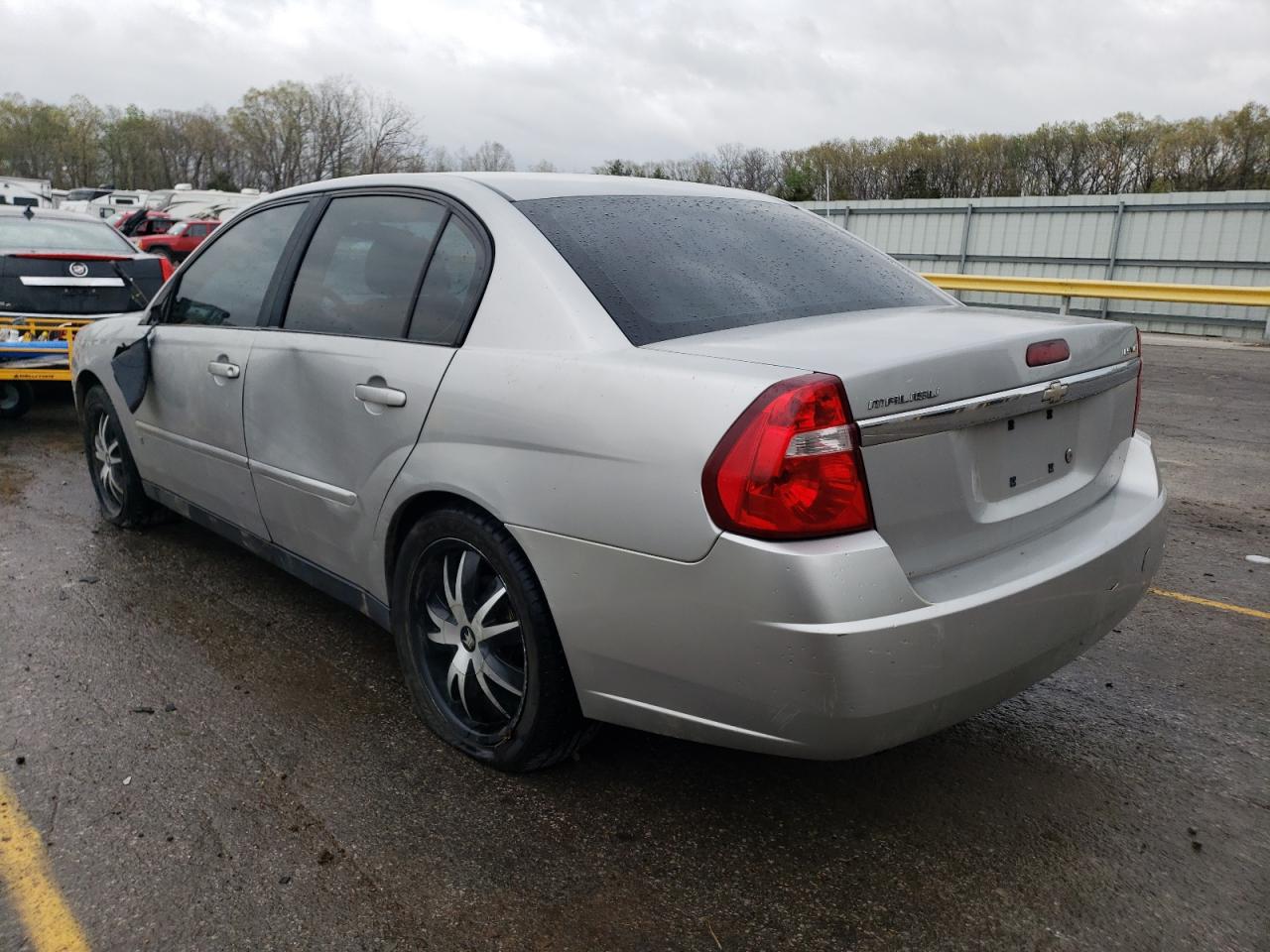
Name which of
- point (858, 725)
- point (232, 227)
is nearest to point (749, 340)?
point (858, 725)

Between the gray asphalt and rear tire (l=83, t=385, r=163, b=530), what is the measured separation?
0.97 metres

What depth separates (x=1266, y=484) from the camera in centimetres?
634

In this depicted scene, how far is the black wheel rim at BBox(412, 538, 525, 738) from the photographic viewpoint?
273cm

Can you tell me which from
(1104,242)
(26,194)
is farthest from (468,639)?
(26,194)

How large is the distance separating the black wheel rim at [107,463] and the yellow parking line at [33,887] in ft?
8.33

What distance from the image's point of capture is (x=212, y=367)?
3820 millimetres

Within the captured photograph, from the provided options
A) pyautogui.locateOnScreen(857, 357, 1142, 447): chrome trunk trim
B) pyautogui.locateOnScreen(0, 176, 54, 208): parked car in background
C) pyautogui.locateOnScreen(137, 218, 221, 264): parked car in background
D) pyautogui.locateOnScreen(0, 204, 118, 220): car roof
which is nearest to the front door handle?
pyautogui.locateOnScreen(857, 357, 1142, 447): chrome trunk trim

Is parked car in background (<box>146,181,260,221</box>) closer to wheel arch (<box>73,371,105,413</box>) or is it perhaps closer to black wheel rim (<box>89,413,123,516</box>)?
wheel arch (<box>73,371,105,413</box>)

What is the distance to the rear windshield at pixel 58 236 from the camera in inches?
326

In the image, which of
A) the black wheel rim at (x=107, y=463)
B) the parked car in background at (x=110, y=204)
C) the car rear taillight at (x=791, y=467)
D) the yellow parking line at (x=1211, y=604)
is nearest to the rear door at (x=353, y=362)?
the car rear taillight at (x=791, y=467)

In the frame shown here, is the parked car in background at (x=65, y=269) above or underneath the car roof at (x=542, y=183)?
underneath

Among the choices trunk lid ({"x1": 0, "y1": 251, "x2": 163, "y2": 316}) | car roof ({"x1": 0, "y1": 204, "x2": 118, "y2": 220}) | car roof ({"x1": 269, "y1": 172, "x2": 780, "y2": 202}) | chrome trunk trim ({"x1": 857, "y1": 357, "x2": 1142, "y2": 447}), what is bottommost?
trunk lid ({"x1": 0, "y1": 251, "x2": 163, "y2": 316})

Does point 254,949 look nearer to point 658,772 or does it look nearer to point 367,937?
point 367,937

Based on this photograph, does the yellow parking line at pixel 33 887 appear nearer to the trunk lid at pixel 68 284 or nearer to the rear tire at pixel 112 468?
the rear tire at pixel 112 468
